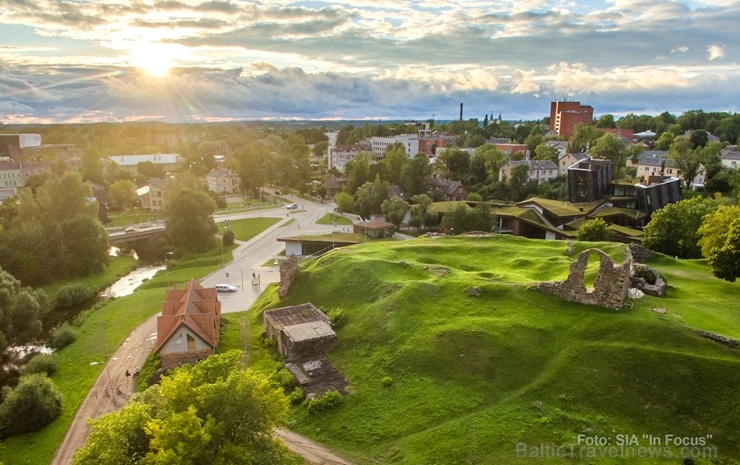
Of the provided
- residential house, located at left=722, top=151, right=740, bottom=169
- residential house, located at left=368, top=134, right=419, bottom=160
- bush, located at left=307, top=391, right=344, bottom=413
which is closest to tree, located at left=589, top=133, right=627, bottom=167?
residential house, located at left=722, top=151, right=740, bottom=169

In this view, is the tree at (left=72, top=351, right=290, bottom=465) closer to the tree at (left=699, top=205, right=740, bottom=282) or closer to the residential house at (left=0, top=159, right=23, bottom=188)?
the tree at (left=699, top=205, right=740, bottom=282)

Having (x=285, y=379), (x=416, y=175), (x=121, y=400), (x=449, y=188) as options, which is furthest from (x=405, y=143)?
(x=121, y=400)

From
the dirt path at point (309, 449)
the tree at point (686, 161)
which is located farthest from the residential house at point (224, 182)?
the dirt path at point (309, 449)

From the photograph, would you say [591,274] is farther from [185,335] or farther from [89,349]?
Answer: [89,349]

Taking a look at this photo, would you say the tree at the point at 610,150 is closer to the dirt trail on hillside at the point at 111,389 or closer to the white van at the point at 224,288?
the white van at the point at 224,288

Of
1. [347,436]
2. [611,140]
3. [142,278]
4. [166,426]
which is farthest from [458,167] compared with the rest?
[166,426]

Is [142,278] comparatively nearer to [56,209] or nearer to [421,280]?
[56,209]
